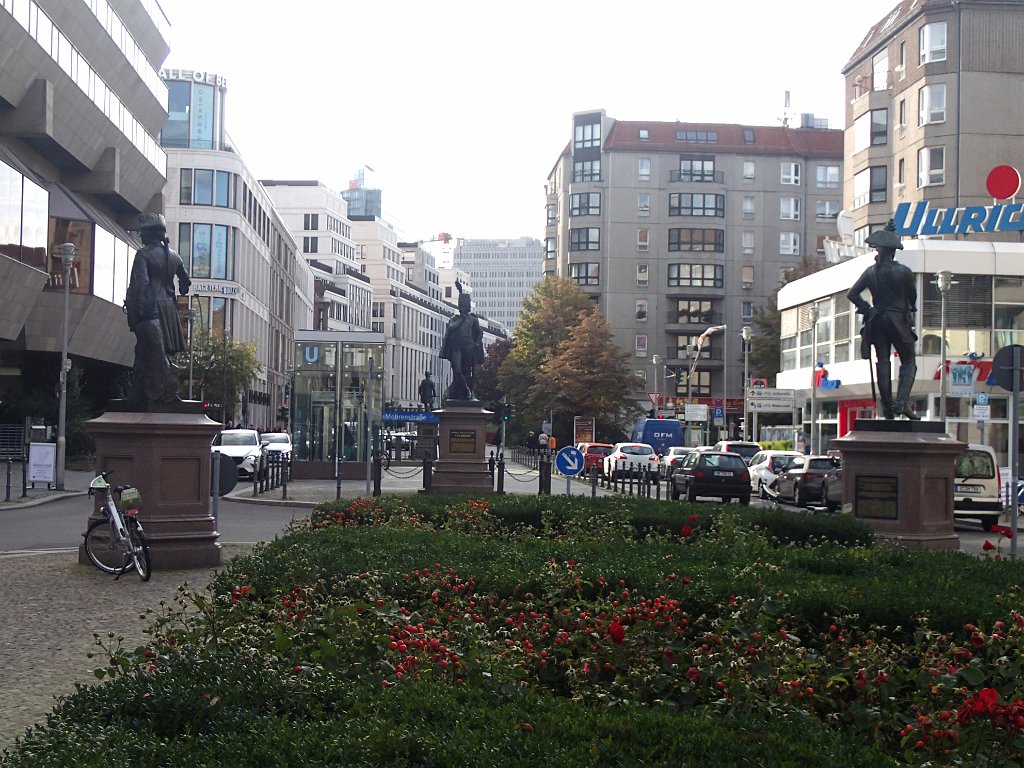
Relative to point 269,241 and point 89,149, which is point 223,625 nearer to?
point 89,149

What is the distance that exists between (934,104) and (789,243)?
43088 millimetres

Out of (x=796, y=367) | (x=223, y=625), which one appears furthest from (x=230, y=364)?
(x=223, y=625)

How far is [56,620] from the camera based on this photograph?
10680 millimetres

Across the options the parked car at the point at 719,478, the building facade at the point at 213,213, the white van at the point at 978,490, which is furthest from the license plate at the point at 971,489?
the building facade at the point at 213,213

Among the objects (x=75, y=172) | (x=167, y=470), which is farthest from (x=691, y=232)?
(x=167, y=470)

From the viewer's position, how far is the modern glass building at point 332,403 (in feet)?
131

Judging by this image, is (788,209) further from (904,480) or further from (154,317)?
(154,317)

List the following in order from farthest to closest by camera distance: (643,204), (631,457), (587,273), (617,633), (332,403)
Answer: (587,273)
(643,204)
(631,457)
(332,403)
(617,633)

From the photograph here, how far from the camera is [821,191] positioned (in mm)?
100062

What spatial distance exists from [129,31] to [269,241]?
4227cm

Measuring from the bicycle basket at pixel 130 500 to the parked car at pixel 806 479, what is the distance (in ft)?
69.9

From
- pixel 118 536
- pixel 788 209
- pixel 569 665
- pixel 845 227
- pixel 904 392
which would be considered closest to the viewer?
pixel 569 665

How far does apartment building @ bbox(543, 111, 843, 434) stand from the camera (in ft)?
321

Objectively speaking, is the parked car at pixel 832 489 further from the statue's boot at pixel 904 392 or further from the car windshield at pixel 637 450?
the car windshield at pixel 637 450
